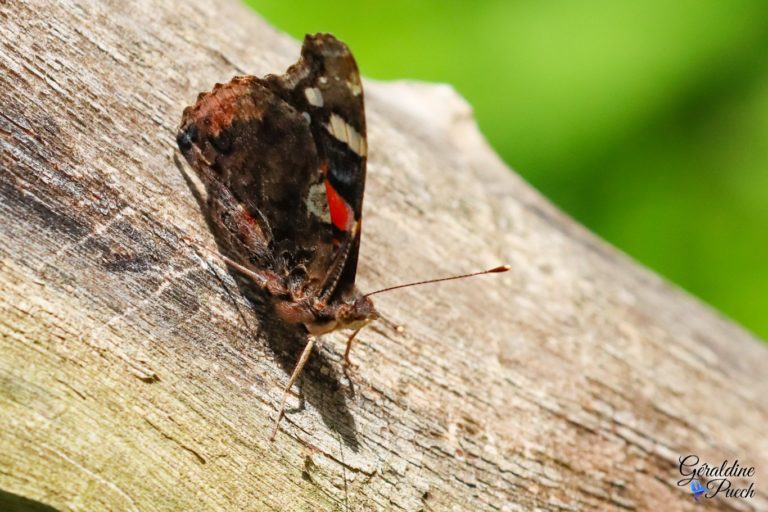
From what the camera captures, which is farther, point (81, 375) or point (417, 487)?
point (417, 487)

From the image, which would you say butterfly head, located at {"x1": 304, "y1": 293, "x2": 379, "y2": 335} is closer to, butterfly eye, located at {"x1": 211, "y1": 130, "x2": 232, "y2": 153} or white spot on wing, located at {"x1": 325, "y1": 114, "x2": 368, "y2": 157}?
white spot on wing, located at {"x1": 325, "y1": 114, "x2": 368, "y2": 157}

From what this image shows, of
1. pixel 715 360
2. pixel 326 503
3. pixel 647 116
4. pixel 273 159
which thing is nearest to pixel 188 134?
pixel 273 159

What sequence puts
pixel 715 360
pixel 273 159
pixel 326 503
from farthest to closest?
1. pixel 715 360
2. pixel 273 159
3. pixel 326 503

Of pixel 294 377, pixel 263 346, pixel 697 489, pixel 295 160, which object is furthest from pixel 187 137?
pixel 697 489

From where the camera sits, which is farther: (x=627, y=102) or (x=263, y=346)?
(x=627, y=102)

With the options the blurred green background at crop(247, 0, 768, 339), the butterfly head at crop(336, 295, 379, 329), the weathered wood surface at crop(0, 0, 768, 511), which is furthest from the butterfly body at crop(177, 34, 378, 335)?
the blurred green background at crop(247, 0, 768, 339)

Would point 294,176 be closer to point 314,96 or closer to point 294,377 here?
point 314,96

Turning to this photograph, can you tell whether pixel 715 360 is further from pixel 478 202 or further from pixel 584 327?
pixel 478 202
